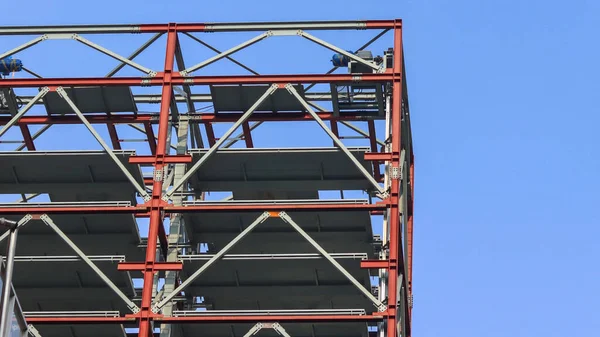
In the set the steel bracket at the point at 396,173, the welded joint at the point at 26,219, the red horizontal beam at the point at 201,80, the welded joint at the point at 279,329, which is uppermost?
the red horizontal beam at the point at 201,80

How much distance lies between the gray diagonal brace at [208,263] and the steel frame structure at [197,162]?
1.9 inches

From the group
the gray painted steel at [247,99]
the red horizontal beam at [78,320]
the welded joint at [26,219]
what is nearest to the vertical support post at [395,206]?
the gray painted steel at [247,99]

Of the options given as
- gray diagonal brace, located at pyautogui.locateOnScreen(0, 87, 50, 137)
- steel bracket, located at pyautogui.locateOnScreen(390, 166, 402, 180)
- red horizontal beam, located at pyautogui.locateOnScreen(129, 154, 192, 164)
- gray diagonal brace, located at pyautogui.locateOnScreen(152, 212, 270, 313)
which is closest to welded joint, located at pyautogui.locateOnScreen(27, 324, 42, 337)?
gray diagonal brace, located at pyautogui.locateOnScreen(152, 212, 270, 313)

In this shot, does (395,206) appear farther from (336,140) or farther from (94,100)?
(94,100)

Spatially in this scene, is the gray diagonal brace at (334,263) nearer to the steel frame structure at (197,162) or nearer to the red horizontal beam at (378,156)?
the steel frame structure at (197,162)

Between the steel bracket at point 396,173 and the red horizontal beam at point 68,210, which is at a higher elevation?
the steel bracket at point 396,173

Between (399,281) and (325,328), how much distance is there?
3.31 m

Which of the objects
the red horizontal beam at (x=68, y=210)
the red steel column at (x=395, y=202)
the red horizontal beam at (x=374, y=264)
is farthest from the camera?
the red horizontal beam at (x=68, y=210)

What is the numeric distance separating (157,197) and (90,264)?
3.37 m

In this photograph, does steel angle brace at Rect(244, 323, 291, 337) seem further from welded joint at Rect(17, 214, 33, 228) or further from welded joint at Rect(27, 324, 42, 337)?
welded joint at Rect(17, 214, 33, 228)

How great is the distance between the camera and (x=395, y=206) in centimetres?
5406

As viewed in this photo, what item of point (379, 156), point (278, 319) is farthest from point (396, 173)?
point (278, 319)

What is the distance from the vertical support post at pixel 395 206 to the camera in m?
51.9

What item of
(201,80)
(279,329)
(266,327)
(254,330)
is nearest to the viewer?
(279,329)
